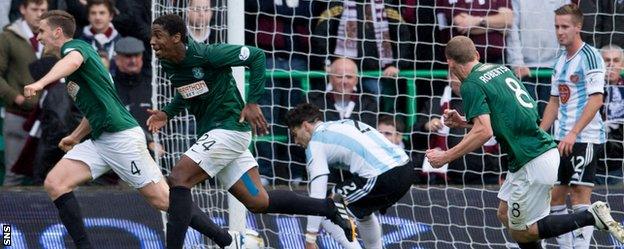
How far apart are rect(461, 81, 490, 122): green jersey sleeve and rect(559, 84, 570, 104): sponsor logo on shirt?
6.38 feet

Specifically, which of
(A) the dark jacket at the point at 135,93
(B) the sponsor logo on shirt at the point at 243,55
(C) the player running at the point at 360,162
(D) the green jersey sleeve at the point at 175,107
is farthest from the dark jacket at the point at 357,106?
(B) the sponsor logo on shirt at the point at 243,55

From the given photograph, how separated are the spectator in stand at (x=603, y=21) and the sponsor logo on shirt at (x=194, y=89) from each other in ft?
14.7

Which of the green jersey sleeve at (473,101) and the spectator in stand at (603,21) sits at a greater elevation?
the spectator in stand at (603,21)

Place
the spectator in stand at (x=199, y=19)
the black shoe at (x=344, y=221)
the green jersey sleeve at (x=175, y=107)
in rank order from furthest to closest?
the spectator in stand at (x=199, y=19) < the black shoe at (x=344, y=221) < the green jersey sleeve at (x=175, y=107)

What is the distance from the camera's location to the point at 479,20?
14.5 meters

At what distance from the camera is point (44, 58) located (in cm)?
1441

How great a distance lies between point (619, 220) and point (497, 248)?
1093 millimetres

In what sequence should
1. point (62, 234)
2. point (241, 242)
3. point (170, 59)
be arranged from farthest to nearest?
point (62, 234), point (241, 242), point (170, 59)

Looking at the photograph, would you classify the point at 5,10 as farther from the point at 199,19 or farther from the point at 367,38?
the point at 367,38

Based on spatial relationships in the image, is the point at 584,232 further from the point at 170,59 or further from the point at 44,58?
the point at 44,58

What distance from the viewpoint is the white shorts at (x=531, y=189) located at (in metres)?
11.2

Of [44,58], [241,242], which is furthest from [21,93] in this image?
[241,242]

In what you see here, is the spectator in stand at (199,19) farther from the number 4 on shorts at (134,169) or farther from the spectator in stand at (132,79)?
the number 4 on shorts at (134,169)

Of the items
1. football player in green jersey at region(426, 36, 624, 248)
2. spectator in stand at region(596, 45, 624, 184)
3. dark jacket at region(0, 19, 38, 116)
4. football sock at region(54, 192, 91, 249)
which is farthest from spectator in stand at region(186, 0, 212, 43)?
spectator in stand at region(596, 45, 624, 184)
